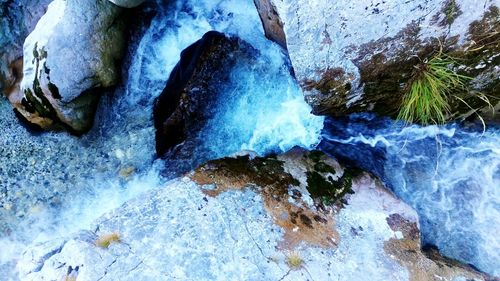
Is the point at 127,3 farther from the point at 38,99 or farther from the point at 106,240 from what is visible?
the point at 106,240

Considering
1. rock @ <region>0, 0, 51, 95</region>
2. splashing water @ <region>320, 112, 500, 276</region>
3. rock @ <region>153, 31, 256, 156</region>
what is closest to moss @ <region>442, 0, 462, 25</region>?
splashing water @ <region>320, 112, 500, 276</region>

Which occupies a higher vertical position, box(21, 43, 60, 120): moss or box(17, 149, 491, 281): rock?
box(21, 43, 60, 120): moss

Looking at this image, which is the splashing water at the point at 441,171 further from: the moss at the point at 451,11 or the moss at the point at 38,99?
the moss at the point at 38,99

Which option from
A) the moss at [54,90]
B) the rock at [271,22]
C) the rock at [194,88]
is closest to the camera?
the rock at [271,22]

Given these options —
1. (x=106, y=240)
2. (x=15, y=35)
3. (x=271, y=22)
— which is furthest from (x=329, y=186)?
(x=15, y=35)

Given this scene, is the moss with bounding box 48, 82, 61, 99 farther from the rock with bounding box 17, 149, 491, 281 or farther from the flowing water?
the rock with bounding box 17, 149, 491, 281

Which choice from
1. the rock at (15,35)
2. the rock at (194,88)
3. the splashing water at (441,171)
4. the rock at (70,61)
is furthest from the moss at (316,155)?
the rock at (15,35)
